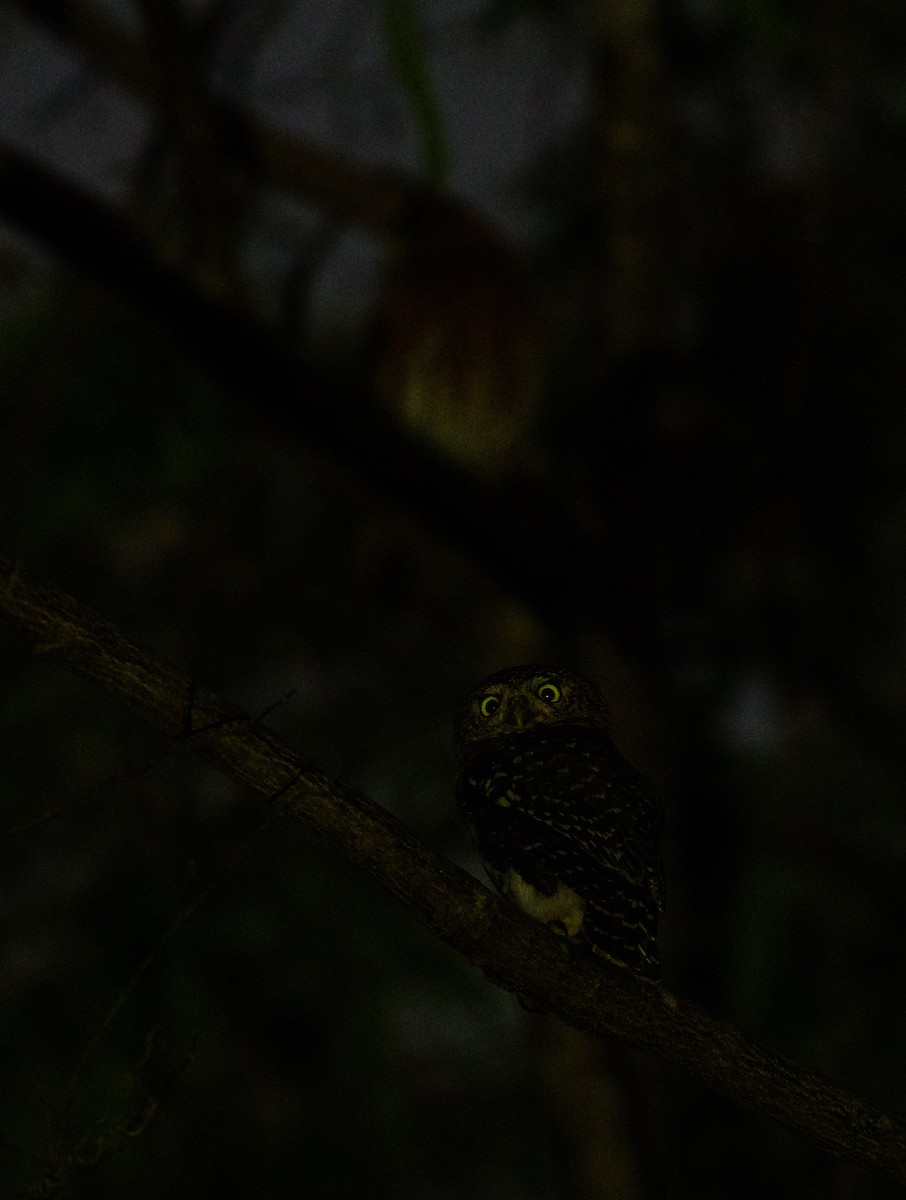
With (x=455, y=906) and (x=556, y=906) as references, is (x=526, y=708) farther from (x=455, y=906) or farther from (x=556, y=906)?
(x=455, y=906)

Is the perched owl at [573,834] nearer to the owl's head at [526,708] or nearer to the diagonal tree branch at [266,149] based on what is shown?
the owl's head at [526,708]

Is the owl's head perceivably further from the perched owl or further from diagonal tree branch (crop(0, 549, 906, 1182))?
diagonal tree branch (crop(0, 549, 906, 1182))

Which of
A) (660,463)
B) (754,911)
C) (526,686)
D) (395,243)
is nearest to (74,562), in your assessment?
(395,243)

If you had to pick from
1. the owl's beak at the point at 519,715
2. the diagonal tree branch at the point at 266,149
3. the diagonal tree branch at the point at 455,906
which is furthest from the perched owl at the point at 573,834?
the diagonal tree branch at the point at 266,149

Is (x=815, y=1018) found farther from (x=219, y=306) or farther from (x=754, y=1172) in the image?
(x=219, y=306)

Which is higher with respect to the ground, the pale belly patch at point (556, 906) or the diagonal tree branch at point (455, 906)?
the diagonal tree branch at point (455, 906)

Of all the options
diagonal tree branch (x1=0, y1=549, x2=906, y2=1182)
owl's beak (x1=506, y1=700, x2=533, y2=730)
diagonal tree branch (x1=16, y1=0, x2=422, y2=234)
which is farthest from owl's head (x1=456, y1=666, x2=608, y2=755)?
diagonal tree branch (x1=16, y1=0, x2=422, y2=234)
